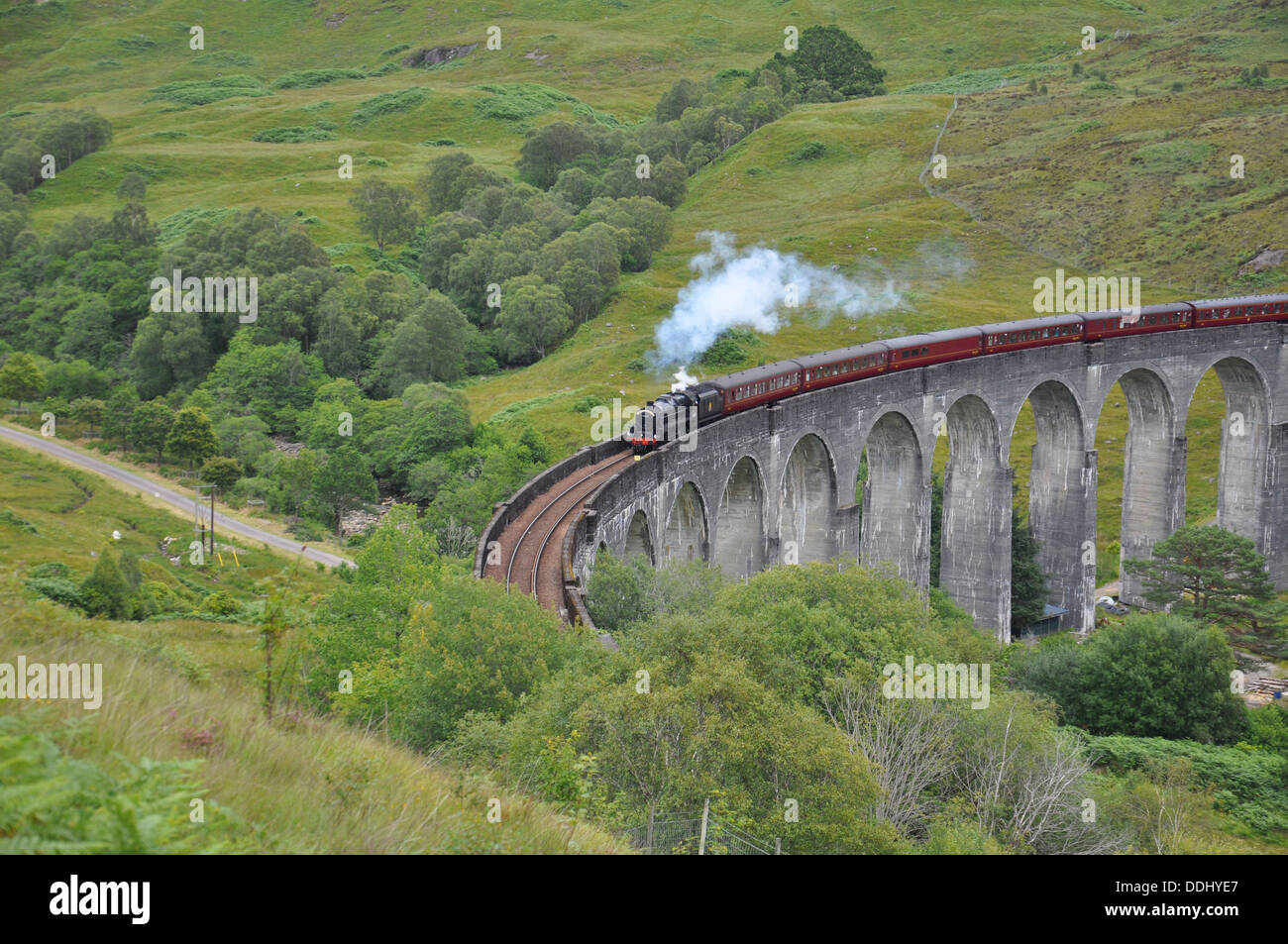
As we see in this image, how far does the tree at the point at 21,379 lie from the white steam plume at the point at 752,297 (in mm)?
58152

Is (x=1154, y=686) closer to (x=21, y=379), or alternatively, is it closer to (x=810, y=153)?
(x=21, y=379)

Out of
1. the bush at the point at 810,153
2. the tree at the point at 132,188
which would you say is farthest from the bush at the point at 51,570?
the bush at the point at 810,153

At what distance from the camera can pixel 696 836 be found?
19219mm

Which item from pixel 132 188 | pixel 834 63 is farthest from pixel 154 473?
pixel 834 63

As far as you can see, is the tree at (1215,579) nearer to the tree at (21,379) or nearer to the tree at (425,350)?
the tree at (425,350)

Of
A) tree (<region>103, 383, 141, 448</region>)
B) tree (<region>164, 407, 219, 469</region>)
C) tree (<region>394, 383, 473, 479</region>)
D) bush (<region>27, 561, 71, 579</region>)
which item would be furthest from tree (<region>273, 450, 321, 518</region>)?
bush (<region>27, 561, 71, 579</region>)

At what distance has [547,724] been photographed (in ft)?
72.8

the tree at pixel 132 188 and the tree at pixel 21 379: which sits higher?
the tree at pixel 132 188

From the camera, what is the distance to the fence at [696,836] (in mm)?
18375

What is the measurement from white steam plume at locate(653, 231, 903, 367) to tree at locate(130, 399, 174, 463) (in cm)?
4182

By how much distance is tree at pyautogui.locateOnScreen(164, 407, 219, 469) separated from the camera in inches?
3386

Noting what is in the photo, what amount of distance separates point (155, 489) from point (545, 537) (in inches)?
2118

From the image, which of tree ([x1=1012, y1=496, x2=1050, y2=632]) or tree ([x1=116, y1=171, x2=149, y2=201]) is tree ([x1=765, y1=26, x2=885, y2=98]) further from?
tree ([x1=1012, y1=496, x2=1050, y2=632])

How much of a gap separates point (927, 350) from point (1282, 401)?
31435 mm
